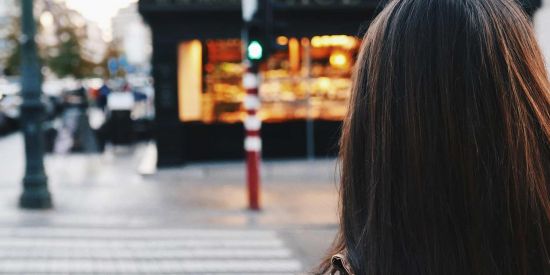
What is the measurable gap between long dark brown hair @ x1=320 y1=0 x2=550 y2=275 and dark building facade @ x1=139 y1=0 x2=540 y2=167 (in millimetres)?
14155

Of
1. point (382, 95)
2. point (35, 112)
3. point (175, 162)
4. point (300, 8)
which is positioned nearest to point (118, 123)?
point (175, 162)

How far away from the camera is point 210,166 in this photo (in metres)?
16.0

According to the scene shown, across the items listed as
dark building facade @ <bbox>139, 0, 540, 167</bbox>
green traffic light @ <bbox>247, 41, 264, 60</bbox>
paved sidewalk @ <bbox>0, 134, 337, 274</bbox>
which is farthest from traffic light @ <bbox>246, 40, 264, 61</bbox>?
dark building facade @ <bbox>139, 0, 540, 167</bbox>

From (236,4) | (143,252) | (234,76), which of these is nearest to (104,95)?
(234,76)

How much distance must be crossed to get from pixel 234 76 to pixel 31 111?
529 cm

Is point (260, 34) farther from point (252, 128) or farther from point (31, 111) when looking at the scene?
point (31, 111)

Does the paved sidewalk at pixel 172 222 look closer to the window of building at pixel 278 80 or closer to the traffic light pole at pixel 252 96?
the traffic light pole at pixel 252 96

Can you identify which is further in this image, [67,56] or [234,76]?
[67,56]

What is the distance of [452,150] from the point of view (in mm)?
1176

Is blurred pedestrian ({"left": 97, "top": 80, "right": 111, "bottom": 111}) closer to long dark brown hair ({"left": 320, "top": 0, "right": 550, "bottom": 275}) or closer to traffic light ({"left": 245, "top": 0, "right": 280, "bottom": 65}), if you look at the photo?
traffic light ({"left": 245, "top": 0, "right": 280, "bottom": 65})

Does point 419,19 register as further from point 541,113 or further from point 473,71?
point 541,113

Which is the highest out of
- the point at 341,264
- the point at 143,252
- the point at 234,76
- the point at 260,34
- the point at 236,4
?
the point at 236,4

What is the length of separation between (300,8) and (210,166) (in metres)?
3.65

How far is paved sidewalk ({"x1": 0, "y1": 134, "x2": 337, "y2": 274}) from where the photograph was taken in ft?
26.7
